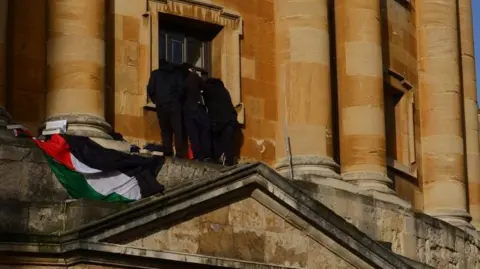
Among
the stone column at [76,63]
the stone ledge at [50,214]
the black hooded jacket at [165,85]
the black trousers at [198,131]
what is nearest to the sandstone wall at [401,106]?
Answer: the black trousers at [198,131]

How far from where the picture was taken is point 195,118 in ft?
82.6

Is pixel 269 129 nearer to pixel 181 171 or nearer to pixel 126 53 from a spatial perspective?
pixel 126 53

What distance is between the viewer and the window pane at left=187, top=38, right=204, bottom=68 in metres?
27.7

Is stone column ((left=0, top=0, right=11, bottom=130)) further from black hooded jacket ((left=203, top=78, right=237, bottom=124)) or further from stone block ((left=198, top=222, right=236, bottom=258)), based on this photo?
stone block ((left=198, top=222, right=236, bottom=258))

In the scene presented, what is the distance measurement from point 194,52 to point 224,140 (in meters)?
2.39

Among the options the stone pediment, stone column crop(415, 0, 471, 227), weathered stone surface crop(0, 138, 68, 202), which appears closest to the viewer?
the stone pediment

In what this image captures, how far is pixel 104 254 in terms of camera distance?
64.9ft

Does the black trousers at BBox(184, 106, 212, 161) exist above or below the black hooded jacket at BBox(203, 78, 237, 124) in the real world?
below

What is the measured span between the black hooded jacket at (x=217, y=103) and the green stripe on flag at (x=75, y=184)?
16.6 feet

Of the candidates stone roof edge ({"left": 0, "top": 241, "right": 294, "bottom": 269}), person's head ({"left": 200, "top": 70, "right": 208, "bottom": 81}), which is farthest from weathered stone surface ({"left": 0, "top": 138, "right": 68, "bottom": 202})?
person's head ({"left": 200, "top": 70, "right": 208, "bottom": 81})

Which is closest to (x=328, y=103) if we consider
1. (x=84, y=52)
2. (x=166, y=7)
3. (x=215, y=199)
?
(x=166, y=7)

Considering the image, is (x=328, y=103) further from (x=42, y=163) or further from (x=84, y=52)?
(x=42, y=163)

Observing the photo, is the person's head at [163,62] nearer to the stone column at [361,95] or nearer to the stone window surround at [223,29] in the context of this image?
the stone window surround at [223,29]

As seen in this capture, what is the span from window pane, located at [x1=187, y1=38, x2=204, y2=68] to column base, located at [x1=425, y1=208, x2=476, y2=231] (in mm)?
6204
